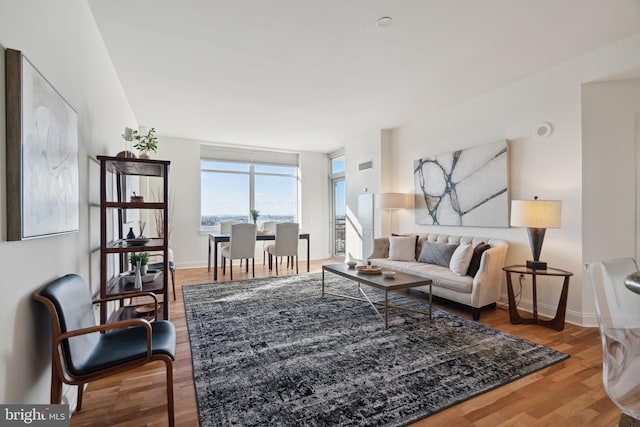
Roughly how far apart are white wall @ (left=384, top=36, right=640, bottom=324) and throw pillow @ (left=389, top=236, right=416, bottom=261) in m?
0.75

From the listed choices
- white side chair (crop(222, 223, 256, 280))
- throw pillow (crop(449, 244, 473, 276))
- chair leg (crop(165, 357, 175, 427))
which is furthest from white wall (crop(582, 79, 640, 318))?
white side chair (crop(222, 223, 256, 280))

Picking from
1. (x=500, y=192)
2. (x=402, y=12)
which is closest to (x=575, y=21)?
(x=402, y=12)

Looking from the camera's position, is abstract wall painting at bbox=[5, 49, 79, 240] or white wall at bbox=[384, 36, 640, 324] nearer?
abstract wall painting at bbox=[5, 49, 79, 240]

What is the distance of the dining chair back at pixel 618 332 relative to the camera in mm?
1204

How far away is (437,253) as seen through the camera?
394cm

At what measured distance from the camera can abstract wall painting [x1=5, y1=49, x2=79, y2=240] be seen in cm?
Answer: 116

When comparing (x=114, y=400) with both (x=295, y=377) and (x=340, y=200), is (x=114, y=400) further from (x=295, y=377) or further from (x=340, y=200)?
(x=340, y=200)

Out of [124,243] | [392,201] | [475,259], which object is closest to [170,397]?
[124,243]

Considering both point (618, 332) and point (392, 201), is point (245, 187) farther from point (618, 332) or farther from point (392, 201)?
point (618, 332)

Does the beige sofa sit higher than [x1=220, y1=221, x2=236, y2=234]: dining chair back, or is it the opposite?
[x1=220, y1=221, x2=236, y2=234]: dining chair back

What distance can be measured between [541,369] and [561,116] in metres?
2.57

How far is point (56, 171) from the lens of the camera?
5.05 ft

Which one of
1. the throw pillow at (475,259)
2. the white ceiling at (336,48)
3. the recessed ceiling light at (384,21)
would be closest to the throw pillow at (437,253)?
the throw pillow at (475,259)

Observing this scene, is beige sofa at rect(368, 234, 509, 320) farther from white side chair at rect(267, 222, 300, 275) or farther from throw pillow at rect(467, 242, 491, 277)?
white side chair at rect(267, 222, 300, 275)
